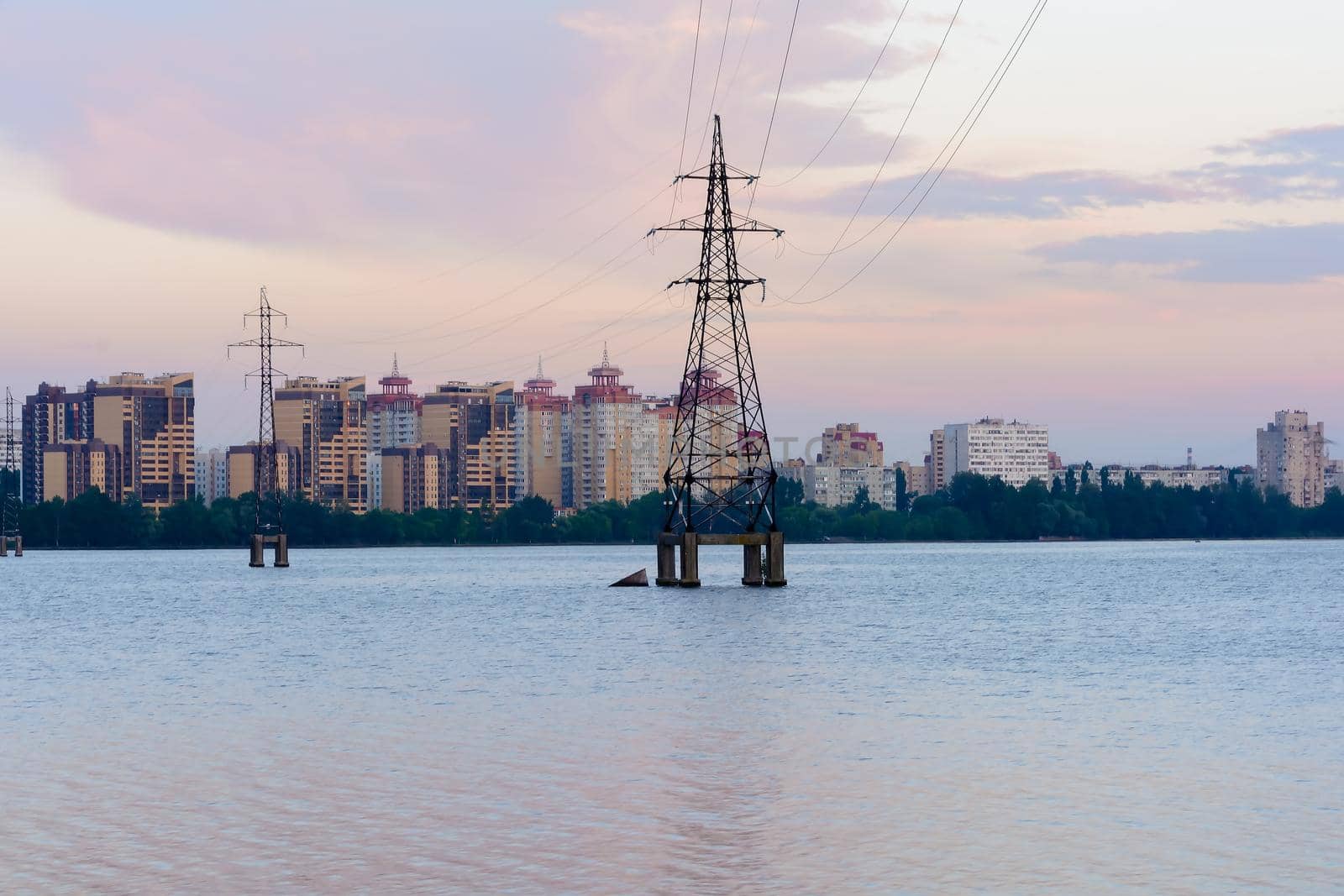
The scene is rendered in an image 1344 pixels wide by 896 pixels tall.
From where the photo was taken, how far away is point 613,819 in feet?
72.4

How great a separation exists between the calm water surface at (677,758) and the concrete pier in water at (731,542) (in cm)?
1144

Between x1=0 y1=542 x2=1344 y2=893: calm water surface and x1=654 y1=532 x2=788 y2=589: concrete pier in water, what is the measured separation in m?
11.4

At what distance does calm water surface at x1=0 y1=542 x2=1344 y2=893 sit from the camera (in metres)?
19.4

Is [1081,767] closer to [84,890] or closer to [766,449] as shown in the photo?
[84,890]

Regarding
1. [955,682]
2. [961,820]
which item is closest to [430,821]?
[961,820]

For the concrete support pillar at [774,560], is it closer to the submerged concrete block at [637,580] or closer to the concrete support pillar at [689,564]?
the concrete support pillar at [689,564]

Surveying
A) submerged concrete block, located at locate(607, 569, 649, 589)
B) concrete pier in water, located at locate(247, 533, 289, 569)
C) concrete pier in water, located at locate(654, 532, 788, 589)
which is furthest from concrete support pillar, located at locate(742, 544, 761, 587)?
concrete pier in water, located at locate(247, 533, 289, 569)

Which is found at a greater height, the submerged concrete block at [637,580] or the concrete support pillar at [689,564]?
the concrete support pillar at [689,564]

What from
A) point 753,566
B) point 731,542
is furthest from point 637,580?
point 731,542

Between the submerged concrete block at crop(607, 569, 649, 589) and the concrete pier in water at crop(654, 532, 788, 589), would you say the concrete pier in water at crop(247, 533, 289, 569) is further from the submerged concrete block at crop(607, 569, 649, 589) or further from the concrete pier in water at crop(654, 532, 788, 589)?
the concrete pier in water at crop(654, 532, 788, 589)

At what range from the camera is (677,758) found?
2778 cm

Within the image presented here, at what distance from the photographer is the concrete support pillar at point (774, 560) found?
261 feet

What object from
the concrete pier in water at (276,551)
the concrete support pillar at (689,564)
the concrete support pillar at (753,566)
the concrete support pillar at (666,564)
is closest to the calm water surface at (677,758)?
the concrete support pillar at (689,564)

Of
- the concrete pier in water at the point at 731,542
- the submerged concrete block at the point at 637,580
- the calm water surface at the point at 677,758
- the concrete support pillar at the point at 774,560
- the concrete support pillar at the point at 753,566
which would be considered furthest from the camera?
the submerged concrete block at the point at 637,580
